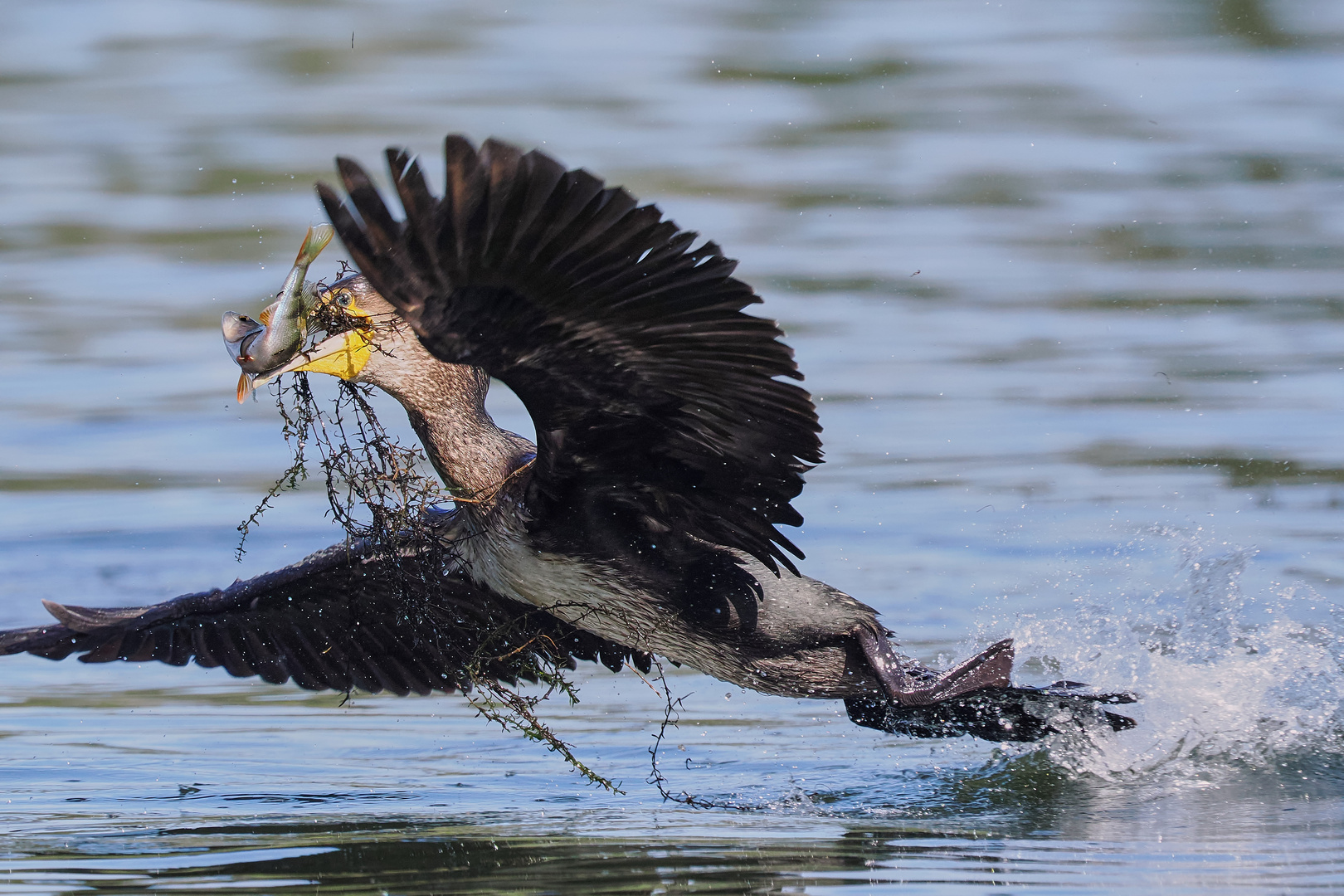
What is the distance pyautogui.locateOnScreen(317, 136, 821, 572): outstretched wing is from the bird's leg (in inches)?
18.9

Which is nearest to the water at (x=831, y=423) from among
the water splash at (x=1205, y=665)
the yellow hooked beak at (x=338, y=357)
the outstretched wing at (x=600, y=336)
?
the water splash at (x=1205, y=665)

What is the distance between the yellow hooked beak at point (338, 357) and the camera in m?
4.76

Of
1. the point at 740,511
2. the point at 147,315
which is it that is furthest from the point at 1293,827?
the point at 147,315

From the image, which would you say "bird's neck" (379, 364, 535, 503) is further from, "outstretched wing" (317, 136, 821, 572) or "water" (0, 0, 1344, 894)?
"water" (0, 0, 1344, 894)

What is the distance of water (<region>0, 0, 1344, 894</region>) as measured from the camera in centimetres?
530

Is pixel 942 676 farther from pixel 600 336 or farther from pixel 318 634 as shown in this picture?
pixel 318 634

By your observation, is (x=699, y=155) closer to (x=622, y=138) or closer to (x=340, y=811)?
(x=622, y=138)

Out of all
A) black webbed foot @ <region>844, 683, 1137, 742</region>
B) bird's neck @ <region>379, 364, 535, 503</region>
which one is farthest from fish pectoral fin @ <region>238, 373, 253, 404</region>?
black webbed foot @ <region>844, 683, 1137, 742</region>

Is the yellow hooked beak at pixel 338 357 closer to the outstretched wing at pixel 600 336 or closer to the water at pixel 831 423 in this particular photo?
the outstretched wing at pixel 600 336

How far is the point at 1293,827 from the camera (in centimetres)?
504

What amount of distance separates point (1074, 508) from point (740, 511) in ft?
11.7

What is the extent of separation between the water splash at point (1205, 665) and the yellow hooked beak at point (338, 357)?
239 centimetres

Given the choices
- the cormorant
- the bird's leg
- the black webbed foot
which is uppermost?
the cormorant

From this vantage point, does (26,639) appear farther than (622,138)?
No
